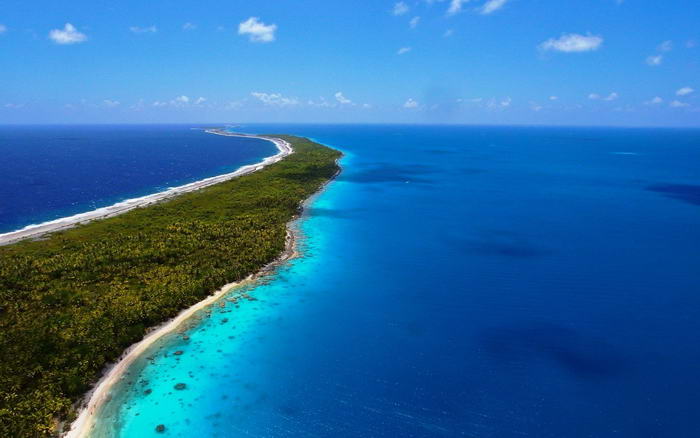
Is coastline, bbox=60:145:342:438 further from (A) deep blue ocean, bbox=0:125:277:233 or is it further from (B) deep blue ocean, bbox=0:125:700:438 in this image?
(A) deep blue ocean, bbox=0:125:277:233

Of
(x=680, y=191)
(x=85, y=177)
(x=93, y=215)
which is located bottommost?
(x=93, y=215)

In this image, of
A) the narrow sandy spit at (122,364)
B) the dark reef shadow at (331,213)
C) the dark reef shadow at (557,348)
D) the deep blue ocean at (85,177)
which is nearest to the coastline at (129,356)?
the narrow sandy spit at (122,364)

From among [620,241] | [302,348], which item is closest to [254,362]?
[302,348]

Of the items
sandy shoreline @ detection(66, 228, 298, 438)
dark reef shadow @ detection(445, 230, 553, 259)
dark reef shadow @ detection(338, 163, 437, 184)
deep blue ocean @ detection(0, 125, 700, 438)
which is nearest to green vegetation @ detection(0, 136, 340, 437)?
sandy shoreline @ detection(66, 228, 298, 438)

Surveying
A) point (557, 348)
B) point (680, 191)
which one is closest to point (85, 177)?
point (557, 348)

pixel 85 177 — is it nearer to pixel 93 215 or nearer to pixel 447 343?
pixel 93 215
